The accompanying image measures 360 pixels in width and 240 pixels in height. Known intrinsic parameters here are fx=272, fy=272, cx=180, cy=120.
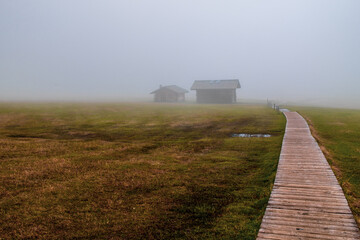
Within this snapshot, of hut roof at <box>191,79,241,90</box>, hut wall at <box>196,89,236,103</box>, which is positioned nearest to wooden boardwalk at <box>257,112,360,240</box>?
hut roof at <box>191,79,241,90</box>

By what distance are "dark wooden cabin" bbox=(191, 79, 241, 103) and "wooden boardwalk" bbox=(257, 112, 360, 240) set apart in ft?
217

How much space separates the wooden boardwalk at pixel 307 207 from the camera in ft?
18.1

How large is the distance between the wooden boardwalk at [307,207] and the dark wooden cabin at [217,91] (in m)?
66.1

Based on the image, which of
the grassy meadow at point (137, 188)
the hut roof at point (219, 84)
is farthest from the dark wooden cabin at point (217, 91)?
the grassy meadow at point (137, 188)

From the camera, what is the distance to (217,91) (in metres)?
76.7

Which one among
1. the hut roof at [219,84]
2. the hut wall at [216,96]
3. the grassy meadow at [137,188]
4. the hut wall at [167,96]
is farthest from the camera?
the hut wall at [167,96]

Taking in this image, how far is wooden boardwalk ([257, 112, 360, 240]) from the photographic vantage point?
5.53 m

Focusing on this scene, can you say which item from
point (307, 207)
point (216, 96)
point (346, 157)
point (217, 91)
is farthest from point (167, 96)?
point (307, 207)

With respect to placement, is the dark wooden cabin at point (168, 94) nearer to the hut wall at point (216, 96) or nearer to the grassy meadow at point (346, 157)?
the hut wall at point (216, 96)

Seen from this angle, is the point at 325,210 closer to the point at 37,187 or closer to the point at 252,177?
the point at 252,177

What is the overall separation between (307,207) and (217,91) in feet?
233

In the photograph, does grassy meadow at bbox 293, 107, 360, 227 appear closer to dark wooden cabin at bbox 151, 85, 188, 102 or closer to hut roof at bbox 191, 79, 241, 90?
hut roof at bbox 191, 79, 241, 90

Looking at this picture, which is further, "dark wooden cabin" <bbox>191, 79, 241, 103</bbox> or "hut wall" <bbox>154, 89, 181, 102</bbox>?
"hut wall" <bbox>154, 89, 181, 102</bbox>

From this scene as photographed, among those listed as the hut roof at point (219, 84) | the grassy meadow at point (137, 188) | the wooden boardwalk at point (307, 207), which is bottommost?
the grassy meadow at point (137, 188)
